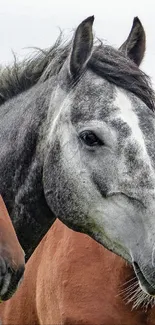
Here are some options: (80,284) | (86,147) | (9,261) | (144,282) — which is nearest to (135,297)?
(80,284)

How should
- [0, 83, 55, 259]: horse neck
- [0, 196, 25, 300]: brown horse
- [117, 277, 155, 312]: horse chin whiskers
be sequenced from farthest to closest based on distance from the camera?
1. [117, 277, 155, 312]: horse chin whiskers
2. [0, 83, 55, 259]: horse neck
3. [0, 196, 25, 300]: brown horse

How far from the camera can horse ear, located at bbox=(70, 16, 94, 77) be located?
5.68 meters

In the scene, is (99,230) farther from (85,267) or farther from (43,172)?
→ (85,267)

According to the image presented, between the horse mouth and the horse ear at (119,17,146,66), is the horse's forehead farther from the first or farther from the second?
the horse mouth

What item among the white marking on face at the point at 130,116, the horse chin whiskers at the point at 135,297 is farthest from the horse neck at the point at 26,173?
the horse chin whiskers at the point at 135,297

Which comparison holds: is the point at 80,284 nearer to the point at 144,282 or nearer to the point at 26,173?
the point at 26,173

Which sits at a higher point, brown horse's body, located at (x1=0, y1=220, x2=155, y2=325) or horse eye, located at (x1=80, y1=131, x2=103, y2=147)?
horse eye, located at (x1=80, y1=131, x2=103, y2=147)

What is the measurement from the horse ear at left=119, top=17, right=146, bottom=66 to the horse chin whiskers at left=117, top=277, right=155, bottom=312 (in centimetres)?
166

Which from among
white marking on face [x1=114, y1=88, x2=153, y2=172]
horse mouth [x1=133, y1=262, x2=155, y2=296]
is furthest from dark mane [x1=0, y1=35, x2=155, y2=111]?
horse mouth [x1=133, y1=262, x2=155, y2=296]

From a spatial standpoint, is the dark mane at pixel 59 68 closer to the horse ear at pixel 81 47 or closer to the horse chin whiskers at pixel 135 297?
the horse ear at pixel 81 47

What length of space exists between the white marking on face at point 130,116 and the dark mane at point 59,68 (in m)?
0.11

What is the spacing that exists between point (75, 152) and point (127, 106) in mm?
416

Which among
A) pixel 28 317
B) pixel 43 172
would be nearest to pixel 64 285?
pixel 28 317

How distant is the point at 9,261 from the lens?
4.72m
